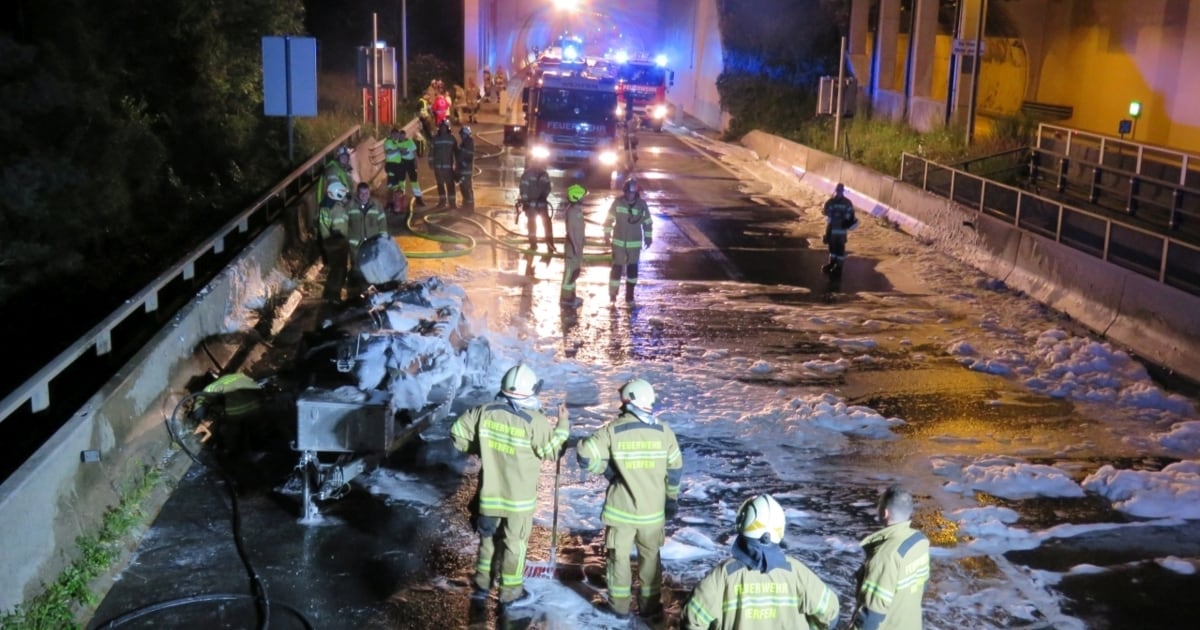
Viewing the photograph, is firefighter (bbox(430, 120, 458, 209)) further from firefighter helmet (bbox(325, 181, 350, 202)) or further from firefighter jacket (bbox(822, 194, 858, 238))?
firefighter jacket (bbox(822, 194, 858, 238))

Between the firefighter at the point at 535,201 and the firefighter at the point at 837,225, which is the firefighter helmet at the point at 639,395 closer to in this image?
the firefighter at the point at 837,225

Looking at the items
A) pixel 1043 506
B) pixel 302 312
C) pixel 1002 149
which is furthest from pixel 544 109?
pixel 1043 506

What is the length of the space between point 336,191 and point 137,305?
506 cm

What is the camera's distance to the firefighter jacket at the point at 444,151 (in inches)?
837

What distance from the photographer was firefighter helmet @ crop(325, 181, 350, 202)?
1451 cm

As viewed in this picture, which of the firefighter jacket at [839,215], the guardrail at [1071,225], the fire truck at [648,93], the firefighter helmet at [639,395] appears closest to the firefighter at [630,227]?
the firefighter jacket at [839,215]

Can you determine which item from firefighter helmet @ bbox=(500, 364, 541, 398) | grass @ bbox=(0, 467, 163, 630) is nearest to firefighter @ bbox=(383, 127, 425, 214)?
grass @ bbox=(0, 467, 163, 630)

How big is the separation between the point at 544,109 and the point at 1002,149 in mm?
9906

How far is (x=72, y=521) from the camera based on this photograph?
6.86 meters

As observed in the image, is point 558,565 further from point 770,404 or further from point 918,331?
point 918,331

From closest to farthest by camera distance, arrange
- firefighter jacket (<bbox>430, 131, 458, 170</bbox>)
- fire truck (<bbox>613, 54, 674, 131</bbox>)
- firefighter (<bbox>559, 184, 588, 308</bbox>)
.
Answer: firefighter (<bbox>559, 184, 588, 308</bbox>)
firefighter jacket (<bbox>430, 131, 458, 170</bbox>)
fire truck (<bbox>613, 54, 674, 131</bbox>)

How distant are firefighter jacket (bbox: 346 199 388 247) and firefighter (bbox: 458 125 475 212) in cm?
705

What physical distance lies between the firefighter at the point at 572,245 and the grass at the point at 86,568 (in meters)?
7.09

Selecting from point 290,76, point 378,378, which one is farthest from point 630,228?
point 290,76
